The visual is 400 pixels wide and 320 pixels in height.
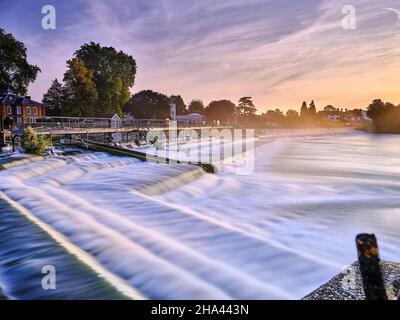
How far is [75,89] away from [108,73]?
395 inches

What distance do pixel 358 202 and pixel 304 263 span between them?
614 cm

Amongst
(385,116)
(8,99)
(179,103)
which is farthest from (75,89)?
(385,116)

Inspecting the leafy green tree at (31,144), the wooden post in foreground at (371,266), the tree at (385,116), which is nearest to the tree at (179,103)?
the tree at (385,116)

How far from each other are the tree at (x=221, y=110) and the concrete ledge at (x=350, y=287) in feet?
331

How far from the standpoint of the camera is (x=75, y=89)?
137 feet

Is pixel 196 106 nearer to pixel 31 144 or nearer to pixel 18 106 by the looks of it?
pixel 18 106

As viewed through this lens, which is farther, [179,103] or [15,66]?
[179,103]

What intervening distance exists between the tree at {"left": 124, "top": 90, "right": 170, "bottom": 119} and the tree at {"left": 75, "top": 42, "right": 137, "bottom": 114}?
25268mm

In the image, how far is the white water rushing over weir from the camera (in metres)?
5.14

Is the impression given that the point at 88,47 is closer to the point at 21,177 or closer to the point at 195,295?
the point at 21,177

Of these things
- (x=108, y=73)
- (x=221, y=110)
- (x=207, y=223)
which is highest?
(x=108, y=73)

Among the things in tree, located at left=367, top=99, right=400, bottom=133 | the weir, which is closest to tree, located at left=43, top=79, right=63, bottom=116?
the weir

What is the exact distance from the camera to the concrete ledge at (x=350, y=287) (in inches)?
156

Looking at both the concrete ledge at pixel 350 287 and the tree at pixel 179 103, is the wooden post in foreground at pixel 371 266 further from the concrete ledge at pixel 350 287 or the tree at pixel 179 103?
the tree at pixel 179 103
